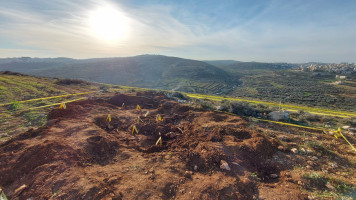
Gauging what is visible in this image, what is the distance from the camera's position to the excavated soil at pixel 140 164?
146 inches

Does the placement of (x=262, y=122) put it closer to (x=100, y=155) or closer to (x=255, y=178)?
(x=255, y=178)

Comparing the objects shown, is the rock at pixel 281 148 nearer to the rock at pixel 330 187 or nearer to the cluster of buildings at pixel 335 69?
the rock at pixel 330 187

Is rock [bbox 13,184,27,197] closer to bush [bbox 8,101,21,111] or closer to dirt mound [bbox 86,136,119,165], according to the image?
dirt mound [bbox 86,136,119,165]

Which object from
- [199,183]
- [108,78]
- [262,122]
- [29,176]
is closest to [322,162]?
[262,122]

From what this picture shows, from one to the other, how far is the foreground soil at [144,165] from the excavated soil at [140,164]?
18 millimetres

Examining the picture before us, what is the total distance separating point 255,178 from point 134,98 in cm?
1110

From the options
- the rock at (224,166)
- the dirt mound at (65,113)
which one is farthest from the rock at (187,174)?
the dirt mound at (65,113)

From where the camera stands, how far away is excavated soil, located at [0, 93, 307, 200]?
3.70 metres

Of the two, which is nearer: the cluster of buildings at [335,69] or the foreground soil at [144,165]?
the foreground soil at [144,165]

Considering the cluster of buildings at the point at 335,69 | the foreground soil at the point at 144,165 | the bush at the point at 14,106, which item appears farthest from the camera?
the cluster of buildings at the point at 335,69

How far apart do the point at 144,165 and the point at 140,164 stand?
0.16m

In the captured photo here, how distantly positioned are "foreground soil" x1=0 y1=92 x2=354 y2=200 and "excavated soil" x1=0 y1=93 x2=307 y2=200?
0.02 meters

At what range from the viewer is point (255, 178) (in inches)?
171

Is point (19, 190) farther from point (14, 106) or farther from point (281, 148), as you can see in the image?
point (14, 106)
